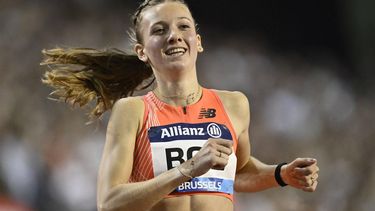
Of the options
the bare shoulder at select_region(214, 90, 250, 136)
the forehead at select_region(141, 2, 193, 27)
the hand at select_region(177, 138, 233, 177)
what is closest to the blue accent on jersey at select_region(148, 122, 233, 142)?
the bare shoulder at select_region(214, 90, 250, 136)

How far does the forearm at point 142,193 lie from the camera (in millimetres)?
2602

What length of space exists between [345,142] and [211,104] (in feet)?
8.77

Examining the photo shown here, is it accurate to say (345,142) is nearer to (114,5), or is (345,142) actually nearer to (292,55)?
(292,55)

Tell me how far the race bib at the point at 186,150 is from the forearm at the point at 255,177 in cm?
30

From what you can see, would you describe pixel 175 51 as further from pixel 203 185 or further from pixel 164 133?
pixel 203 185

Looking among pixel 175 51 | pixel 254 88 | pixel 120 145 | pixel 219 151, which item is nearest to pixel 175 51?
pixel 175 51

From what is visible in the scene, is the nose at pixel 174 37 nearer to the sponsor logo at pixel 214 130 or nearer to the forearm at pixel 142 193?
the sponsor logo at pixel 214 130

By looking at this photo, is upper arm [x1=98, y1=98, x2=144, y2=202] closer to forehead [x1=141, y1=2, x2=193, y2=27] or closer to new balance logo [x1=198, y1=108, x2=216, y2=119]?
new balance logo [x1=198, y1=108, x2=216, y2=119]

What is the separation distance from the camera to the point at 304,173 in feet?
9.48

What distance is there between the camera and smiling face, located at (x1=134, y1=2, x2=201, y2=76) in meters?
3.02

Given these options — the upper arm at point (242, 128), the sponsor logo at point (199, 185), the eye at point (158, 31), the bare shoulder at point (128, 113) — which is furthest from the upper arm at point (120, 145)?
the upper arm at point (242, 128)

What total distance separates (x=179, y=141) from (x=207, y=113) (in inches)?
9.4

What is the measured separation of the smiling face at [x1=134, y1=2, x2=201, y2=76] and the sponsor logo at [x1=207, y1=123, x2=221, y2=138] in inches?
11.7

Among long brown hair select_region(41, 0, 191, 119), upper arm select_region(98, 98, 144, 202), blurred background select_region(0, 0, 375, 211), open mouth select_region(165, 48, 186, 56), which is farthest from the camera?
blurred background select_region(0, 0, 375, 211)
